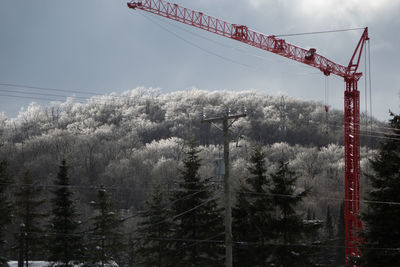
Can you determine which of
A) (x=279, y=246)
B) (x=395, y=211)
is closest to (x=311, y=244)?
(x=279, y=246)

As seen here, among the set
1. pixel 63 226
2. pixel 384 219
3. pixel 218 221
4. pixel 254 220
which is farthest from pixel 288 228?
pixel 63 226

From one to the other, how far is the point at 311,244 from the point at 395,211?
633cm

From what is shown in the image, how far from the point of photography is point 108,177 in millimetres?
137500

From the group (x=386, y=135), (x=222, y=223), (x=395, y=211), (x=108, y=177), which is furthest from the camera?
(x=108, y=177)

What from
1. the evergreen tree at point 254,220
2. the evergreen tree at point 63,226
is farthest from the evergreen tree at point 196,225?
the evergreen tree at point 63,226

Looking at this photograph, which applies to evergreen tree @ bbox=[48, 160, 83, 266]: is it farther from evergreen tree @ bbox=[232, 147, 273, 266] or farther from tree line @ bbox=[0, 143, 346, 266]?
evergreen tree @ bbox=[232, 147, 273, 266]

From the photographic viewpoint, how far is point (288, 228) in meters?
28.7

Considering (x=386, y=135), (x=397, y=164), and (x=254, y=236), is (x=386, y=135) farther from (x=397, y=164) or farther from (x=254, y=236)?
(x=254, y=236)

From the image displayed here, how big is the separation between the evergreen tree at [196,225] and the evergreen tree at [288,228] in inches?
157

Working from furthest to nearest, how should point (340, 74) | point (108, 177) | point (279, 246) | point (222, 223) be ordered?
point (108, 177)
point (340, 74)
point (222, 223)
point (279, 246)

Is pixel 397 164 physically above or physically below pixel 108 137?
below

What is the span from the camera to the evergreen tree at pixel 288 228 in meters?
28.4

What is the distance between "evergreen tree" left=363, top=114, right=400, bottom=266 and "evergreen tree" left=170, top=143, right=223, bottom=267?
9854mm

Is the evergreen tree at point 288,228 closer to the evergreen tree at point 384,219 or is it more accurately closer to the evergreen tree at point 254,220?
the evergreen tree at point 254,220
